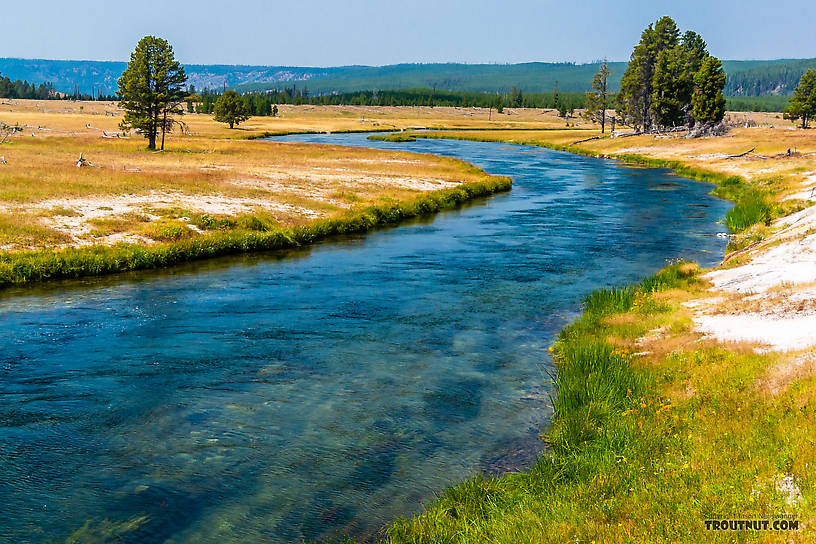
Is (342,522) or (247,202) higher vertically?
(247,202)

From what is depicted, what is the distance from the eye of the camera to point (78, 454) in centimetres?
1224

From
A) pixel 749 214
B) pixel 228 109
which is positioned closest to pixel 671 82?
pixel 749 214

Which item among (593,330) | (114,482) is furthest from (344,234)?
(114,482)

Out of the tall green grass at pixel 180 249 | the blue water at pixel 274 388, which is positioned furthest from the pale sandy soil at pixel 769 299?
the tall green grass at pixel 180 249

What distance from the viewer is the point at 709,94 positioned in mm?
104875

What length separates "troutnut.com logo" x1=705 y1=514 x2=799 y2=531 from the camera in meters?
7.18

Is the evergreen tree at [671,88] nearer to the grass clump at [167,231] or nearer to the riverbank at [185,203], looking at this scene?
the riverbank at [185,203]

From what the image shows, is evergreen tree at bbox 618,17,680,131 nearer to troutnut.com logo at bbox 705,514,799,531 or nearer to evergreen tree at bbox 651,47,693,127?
evergreen tree at bbox 651,47,693,127

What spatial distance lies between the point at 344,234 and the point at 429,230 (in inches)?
209

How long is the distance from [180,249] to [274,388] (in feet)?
53.3

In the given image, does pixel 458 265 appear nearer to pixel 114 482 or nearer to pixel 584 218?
pixel 584 218

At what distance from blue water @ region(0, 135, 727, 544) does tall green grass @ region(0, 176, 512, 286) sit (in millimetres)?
1249

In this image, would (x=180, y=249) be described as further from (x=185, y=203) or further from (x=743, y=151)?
→ (x=743, y=151)

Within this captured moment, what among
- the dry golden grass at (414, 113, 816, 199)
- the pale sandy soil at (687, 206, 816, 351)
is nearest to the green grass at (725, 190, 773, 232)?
the dry golden grass at (414, 113, 816, 199)
